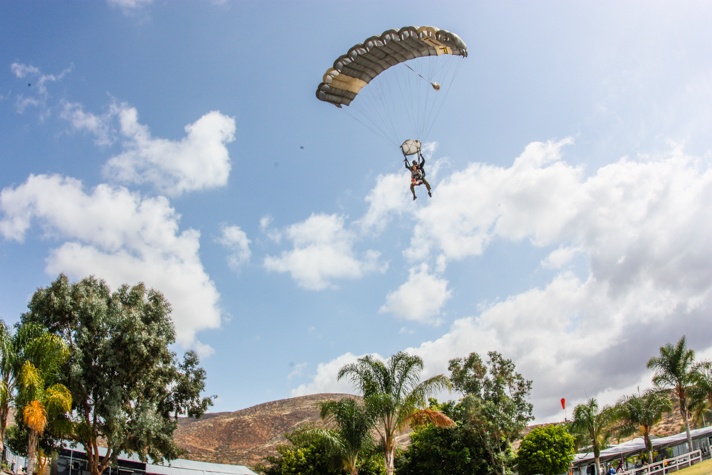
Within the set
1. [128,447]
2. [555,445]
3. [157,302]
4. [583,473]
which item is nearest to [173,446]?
[128,447]

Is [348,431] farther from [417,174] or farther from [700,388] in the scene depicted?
[700,388]

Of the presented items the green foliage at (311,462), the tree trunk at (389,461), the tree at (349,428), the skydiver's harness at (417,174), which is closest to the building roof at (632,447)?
the green foliage at (311,462)

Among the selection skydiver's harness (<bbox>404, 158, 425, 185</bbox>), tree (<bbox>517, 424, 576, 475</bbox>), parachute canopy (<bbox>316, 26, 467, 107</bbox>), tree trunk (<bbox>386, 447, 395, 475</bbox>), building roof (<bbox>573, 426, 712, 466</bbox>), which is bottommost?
building roof (<bbox>573, 426, 712, 466</bbox>)

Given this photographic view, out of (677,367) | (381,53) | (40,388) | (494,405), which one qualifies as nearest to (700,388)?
(677,367)

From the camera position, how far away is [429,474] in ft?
94.6

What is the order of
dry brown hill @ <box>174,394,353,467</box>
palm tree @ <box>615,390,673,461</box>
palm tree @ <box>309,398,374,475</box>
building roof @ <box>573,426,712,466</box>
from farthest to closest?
dry brown hill @ <box>174,394,353,467</box>
building roof @ <box>573,426,712,466</box>
palm tree @ <box>615,390,673,461</box>
palm tree @ <box>309,398,374,475</box>

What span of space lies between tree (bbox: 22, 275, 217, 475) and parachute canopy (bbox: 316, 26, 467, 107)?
1144cm

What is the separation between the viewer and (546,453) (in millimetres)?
27234

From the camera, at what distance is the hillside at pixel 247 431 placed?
5356 cm

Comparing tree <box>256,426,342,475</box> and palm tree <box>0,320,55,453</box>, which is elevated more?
palm tree <box>0,320,55,453</box>

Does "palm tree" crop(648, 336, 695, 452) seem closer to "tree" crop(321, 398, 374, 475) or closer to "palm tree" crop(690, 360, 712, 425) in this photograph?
"palm tree" crop(690, 360, 712, 425)

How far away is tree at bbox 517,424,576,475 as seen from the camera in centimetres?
2730

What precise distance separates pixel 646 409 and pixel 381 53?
2394 centimetres

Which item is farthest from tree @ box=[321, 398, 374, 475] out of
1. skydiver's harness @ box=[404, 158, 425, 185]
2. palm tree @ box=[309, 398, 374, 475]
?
skydiver's harness @ box=[404, 158, 425, 185]
